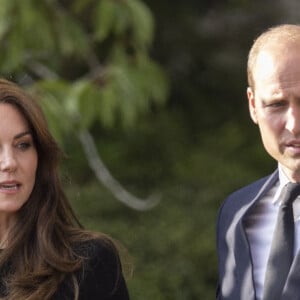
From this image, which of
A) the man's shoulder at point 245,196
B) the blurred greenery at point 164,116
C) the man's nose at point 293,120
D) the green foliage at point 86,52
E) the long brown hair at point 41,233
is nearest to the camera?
the man's nose at point 293,120

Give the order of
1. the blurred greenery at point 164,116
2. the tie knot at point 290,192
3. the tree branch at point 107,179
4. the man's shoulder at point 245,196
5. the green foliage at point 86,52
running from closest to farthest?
the tie knot at point 290,192 < the man's shoulder at point 245,196 < the green foliage at point 86,52 < the blurred greenery at point 164,116 < the tree branch at point 107,179

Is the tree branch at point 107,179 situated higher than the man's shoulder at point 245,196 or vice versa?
the man's shoulder at point 245,196

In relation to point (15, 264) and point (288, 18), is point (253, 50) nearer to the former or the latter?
point (15, 264)

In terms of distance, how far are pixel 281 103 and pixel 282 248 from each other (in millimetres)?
412

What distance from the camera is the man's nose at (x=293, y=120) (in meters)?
3.24

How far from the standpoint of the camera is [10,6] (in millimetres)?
5578

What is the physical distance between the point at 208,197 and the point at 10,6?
7.72 ft

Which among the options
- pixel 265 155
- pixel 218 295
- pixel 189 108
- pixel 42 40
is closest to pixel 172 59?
pixel 189 108

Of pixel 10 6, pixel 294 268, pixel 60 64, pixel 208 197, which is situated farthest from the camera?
pixel 208 197

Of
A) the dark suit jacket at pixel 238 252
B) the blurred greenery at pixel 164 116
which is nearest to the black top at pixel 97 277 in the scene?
the dark suit jacket at pixel 238 252

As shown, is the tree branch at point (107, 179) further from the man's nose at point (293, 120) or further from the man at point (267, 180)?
the man's nose at point (293, 120)

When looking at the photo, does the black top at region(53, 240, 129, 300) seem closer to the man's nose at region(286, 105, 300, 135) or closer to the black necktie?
the black necktie

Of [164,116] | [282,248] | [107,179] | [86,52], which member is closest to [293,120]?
[282,248]

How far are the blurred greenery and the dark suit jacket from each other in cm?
213
